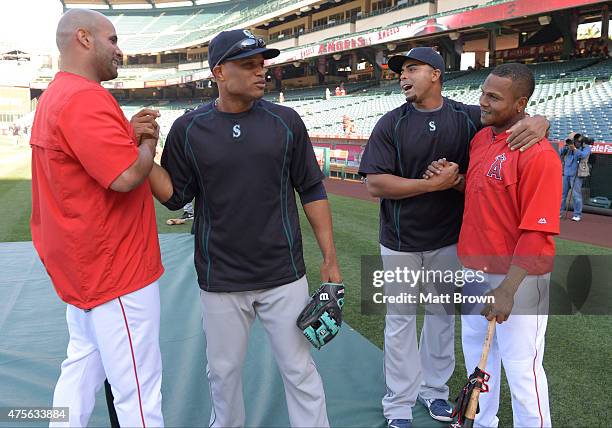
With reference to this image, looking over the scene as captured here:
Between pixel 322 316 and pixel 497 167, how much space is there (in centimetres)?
104

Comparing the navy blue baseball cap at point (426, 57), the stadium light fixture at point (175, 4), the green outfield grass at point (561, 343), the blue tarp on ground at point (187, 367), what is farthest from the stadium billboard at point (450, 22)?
the stadium light fixture at point (175, 4)

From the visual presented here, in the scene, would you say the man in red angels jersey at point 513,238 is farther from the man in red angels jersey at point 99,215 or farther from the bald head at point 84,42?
the bald head at point 84,42

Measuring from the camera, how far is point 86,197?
1885 millimetres

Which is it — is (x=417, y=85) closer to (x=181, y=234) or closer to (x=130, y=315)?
(x=130, y=315)

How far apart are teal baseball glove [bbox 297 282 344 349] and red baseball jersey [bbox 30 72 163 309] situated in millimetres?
712

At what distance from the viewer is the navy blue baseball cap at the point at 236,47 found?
2.12 meters

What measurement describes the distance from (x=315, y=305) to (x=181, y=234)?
5563 mm

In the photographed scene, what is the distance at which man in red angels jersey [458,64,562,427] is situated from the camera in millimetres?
2115

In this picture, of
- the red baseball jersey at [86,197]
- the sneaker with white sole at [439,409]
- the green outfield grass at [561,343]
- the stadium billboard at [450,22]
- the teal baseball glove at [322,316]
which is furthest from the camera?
the stadium billboard at [450,22]

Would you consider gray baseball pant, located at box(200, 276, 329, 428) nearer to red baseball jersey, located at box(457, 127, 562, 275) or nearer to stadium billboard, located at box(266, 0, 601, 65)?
red baseball jersey, located at box(457, 127, 562, 275)

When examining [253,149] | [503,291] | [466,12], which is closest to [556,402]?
[503,291]

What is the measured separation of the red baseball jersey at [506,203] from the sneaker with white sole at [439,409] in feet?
3.10

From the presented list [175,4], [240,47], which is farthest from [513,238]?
[175,4]

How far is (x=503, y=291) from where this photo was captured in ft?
7.06
